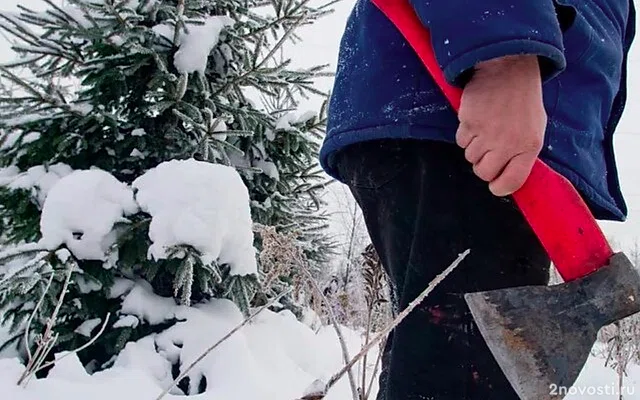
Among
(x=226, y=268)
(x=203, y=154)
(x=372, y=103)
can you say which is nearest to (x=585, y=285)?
(x=372, y=103)

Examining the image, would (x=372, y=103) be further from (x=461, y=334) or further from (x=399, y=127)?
(x=461, y=334)

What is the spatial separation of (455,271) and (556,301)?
6.4 inches

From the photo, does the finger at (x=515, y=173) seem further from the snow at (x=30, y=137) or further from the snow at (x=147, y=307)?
the snow at (x=30, y=137)

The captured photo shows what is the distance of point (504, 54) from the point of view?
2.34ft

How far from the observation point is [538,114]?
2.51 ft

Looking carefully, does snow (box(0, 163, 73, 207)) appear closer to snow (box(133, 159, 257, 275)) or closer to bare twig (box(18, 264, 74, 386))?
snow (box(133, 159, 257, 275))

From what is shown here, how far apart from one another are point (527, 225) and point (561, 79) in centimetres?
24

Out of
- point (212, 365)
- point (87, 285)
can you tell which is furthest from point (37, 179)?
point (212, 365)

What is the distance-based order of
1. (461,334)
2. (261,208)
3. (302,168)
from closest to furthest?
1. (461,334)
2. (261,208)
3. (302,168)

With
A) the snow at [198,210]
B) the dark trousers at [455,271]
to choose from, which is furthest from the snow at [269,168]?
the dark trousers at [455,271]

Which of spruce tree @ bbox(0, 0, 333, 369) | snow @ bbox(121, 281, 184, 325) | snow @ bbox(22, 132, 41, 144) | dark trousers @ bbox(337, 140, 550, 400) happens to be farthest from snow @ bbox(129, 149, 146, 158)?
dark trousers @ bbox(337, 140, 550, 400)

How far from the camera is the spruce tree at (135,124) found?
2568mm

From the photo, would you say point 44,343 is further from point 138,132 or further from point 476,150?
point 138,132

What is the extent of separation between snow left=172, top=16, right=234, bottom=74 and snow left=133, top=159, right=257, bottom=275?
0.67 meters
